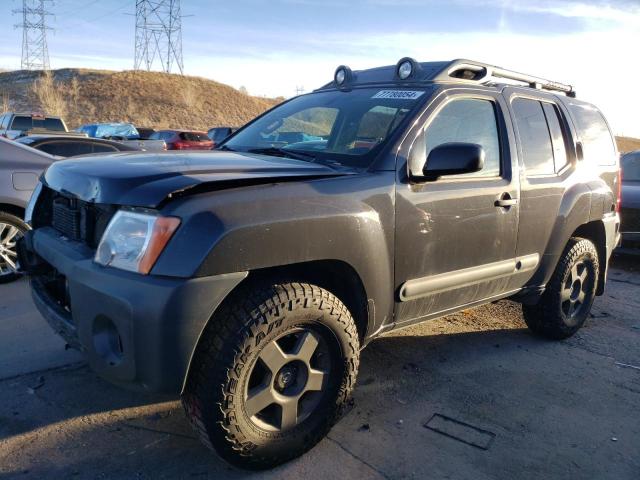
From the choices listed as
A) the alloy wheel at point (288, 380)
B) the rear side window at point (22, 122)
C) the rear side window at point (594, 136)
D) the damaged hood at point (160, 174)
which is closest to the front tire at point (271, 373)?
the alloy wheel at point (288, 380)

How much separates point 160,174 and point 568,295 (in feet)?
11.0

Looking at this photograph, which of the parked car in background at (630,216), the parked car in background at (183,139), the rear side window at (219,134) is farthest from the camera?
the parked car in background at (183,139)

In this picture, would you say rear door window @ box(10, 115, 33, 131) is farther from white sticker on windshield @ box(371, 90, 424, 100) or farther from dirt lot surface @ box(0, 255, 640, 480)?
white sticker on windshield @ box(371, 90, 424, 100)

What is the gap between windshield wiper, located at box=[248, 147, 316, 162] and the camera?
3.16 meters

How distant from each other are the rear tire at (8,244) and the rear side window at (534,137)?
14.3 ft

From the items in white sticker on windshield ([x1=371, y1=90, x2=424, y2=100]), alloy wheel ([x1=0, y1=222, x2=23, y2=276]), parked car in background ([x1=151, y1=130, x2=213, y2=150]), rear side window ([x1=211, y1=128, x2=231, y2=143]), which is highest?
white sticker on windshield ([x1=371, y1=90, x2=424, y2=100])

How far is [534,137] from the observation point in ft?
12.7

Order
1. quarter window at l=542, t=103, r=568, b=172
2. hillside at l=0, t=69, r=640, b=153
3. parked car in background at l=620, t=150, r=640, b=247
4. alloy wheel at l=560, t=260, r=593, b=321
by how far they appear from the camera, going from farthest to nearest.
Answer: hillside at l=0, t=69, r=640, b=153 < parked car in background at l=620, t=150, r=640, b=247 < alloy wheel at l=560, t=260, r=593, b=321 < quarter window at l=542, t=103, r=568, b=172

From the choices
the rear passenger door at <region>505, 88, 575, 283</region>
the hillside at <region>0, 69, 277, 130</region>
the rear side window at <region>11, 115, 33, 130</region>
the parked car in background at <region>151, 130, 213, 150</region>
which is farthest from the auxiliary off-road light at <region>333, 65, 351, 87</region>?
the hillside at <region>0, 69, 277, 130</region>

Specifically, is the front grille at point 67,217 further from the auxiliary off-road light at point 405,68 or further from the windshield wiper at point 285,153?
the auxiliary off-road light at point 405,68

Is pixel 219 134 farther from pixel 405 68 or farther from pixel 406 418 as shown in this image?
pixel 406 418

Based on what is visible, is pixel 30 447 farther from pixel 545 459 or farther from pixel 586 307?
pixel 586 307

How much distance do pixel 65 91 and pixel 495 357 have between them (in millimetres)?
52457

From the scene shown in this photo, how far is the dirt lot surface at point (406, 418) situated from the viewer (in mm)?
2611
